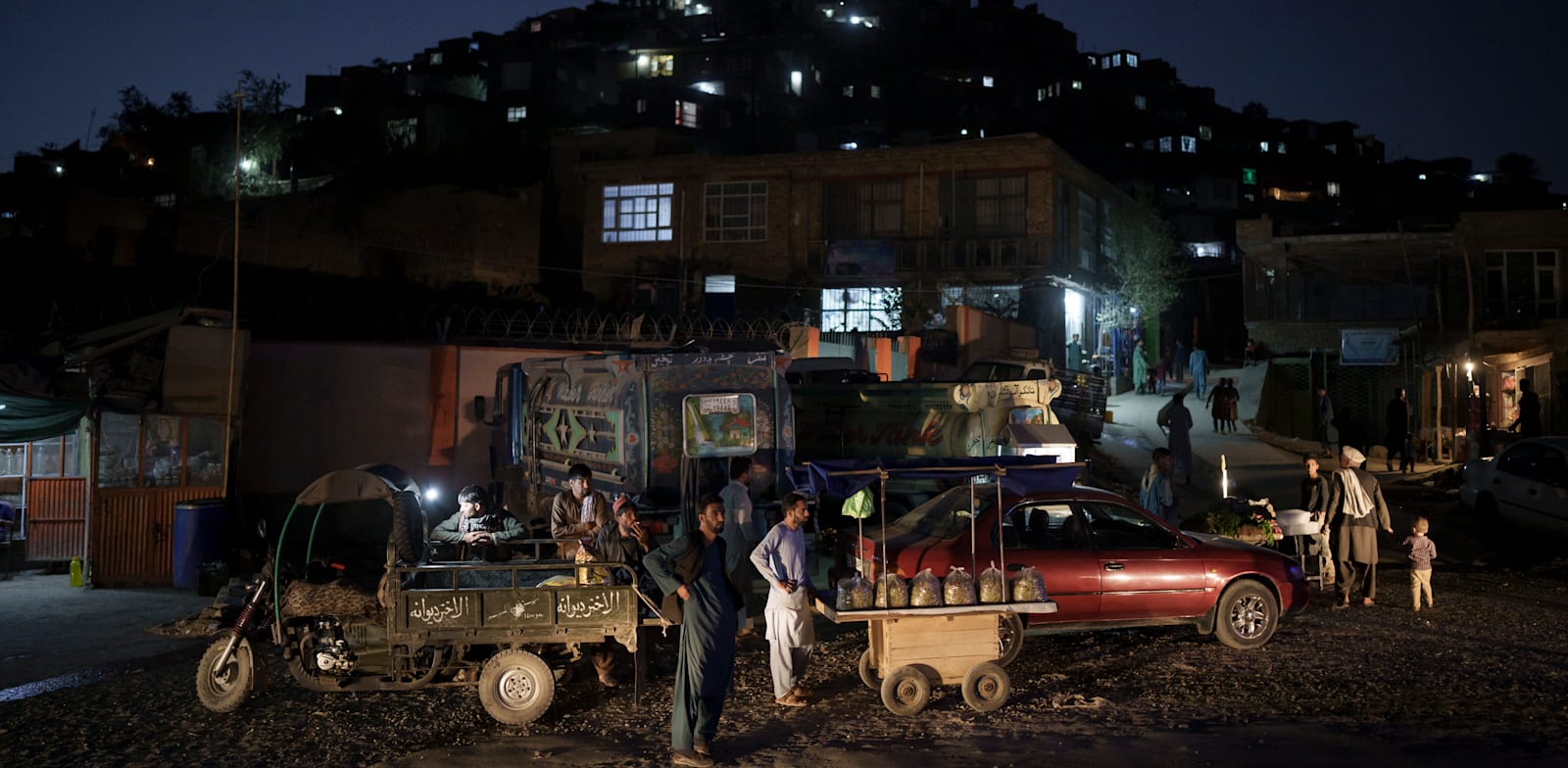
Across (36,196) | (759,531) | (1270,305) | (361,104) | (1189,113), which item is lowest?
(759,531)

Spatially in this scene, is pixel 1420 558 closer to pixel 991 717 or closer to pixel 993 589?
pixel 993 589

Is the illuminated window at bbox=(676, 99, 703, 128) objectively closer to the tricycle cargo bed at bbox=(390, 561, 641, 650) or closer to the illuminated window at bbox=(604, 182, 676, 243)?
the illuminated window at bbox=(604, 182, 676, 243)

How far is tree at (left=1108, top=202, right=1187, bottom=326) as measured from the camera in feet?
120

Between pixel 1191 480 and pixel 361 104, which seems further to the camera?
pixel 361 104

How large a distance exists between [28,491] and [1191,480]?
1751cm

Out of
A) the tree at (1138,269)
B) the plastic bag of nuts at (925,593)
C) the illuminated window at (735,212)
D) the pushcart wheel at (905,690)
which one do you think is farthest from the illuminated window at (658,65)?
the pushcart wheel at (905,690)

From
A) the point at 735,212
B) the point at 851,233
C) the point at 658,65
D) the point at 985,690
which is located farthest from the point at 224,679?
the point at 658,65

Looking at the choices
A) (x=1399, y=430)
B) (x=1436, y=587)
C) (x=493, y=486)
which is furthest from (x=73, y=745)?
(x=1399, y=430)

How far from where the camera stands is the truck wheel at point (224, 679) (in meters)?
7.82

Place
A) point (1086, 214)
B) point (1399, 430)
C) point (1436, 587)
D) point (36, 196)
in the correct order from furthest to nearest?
point (1086, 214) → point (36, 196) → point (1399, 430) → point (1436, 587)

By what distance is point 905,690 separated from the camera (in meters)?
7.86

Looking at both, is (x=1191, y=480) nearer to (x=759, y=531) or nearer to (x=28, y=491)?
(x=759, y=531)

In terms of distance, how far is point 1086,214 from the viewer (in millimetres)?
34938

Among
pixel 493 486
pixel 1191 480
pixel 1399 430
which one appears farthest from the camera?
pixel 1399 430
